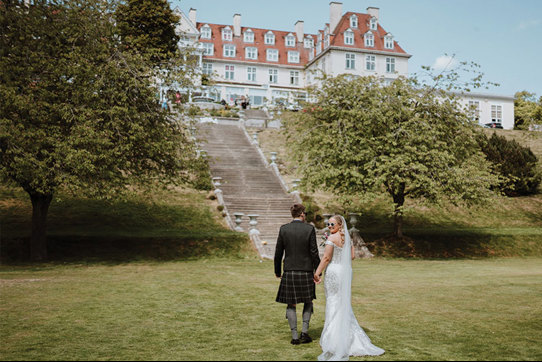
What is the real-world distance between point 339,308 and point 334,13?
71561 mm

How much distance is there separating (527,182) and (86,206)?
1342 inches

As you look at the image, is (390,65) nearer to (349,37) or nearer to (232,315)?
(349,37)

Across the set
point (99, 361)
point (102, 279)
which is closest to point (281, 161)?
point (102, 279)

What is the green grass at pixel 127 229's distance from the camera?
77.5 feet

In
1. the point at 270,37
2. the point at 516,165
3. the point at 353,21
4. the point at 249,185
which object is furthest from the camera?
the point at 270,37

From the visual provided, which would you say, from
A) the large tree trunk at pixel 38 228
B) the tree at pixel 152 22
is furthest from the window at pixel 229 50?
the large tree trunk at pixel 38 228

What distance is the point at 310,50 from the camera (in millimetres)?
78438

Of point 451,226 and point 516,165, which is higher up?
point 516,165

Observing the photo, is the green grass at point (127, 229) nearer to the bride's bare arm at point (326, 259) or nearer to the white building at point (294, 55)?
the bride's bare arm at point (326, 259)

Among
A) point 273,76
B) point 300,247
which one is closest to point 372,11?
point 273,76

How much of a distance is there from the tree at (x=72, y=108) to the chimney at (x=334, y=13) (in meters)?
54.3

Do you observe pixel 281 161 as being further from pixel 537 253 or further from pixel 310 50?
pixel 310 50

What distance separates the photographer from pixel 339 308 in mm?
7766

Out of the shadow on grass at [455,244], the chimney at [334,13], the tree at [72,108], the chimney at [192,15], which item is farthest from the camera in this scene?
the chimney at [192,15]
